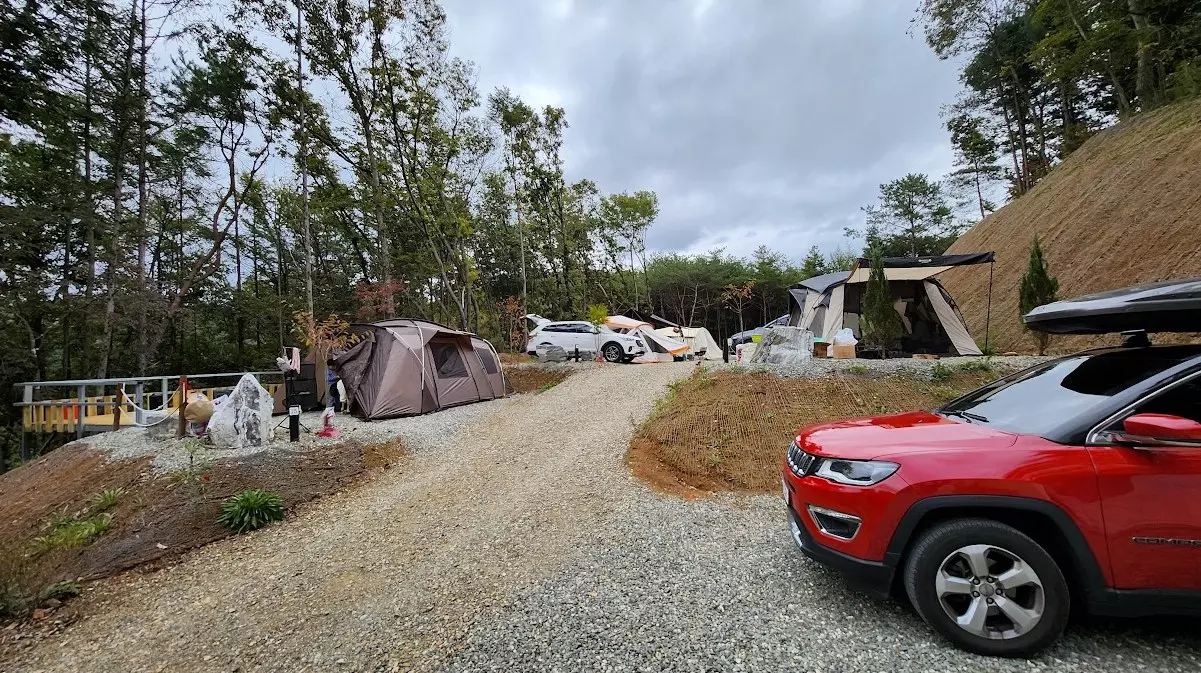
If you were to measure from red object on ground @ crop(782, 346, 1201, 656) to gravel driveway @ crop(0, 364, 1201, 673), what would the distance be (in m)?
0.25

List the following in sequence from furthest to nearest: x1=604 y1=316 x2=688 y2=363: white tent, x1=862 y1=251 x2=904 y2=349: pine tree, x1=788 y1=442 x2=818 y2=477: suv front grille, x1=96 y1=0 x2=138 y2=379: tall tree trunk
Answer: x1=604 y1=316 x2=688 y2=363: white tent, x1=96 y1=0 x2=138 y2=379: tall tree trunk, x1=862 y1=251 x2=904 y2=349: pine tree, x1=788 y1=442 x2=818 y2=477: suv front grille

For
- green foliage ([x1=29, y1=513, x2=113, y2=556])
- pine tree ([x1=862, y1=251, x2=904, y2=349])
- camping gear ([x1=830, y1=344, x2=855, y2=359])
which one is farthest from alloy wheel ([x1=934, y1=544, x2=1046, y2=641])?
pine tree ([x1=862, y1=251, x2=904, y2=349])

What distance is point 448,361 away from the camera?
1019cm

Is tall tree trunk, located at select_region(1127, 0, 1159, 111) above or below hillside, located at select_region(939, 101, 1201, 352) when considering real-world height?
above

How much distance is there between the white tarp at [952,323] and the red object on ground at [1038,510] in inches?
364

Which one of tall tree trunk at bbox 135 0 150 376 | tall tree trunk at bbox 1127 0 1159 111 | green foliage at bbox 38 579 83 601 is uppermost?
tall tree trunk at bbox 1127 0 1159 111

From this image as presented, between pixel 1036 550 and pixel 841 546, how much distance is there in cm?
74

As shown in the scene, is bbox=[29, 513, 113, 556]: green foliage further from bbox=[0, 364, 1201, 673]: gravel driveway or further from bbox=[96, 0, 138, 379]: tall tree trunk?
bbox=[96, 0, 138, 379]: tall tree trunk

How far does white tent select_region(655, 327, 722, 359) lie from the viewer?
1789 cm

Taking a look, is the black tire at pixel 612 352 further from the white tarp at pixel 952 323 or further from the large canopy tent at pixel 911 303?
the white tarp at pixel 952 323

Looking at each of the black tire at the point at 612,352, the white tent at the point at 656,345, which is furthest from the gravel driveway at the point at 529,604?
the white tent at the point at 656,345

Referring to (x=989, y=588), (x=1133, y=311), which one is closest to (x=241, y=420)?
(x=989, y=588)

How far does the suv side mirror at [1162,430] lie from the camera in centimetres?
172

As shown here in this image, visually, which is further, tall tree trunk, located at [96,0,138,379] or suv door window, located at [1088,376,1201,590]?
tall tree trunk, located at [96,0,138,379]
